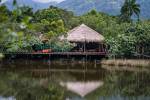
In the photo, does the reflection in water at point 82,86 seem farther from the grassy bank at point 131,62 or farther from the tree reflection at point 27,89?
the grassy bank at point 131,62

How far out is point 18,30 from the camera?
340cm

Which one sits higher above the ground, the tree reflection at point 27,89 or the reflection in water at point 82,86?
the tree reflection at point 27,89

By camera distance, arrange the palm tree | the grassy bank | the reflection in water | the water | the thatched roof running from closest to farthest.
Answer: the water < the reflection in water < the grassy bank < the thatched roof < the palm tree

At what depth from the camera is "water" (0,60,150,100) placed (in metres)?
23.4

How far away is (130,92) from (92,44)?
20167 millimetres

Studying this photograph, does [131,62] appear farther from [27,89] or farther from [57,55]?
[27,89]

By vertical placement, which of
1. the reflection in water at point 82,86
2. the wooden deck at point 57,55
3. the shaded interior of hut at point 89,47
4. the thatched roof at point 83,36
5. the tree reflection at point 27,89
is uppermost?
the thatched roof at point 83,36

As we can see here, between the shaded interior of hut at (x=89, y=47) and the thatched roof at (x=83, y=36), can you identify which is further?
the shaded interior of hut at (x=89, y=47)

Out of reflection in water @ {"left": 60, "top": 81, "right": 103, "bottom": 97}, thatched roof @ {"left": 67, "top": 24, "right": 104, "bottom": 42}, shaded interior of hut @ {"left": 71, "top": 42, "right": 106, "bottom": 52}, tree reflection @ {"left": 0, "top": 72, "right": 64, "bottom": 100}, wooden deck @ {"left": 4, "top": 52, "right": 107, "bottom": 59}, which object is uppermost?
thatched roof @ {"left": 67, "top": 24, "right": 104, "bottom": 42}

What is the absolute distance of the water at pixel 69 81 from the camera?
76.8 ft

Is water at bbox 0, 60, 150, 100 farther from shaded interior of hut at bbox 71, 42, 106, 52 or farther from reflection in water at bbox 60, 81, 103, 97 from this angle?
shaded interior of hut at bbox 71, 42, 106, 52

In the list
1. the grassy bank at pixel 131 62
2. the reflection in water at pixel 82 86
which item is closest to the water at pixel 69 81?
the reflection in water at pixel 82 86

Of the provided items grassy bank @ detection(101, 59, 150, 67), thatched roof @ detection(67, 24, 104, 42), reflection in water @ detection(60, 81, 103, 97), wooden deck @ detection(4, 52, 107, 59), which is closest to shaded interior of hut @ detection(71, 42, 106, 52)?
thatched roof @ detection(67, 24, 104, 42)

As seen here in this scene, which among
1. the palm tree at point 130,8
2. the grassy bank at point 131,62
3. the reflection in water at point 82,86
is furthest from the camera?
the palm tree at point 130,8
